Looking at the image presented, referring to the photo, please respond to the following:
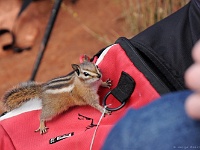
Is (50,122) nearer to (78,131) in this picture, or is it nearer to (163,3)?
(78,131)

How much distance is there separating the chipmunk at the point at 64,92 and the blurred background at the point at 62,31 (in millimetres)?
1508

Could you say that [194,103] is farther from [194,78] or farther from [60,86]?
[60,86]

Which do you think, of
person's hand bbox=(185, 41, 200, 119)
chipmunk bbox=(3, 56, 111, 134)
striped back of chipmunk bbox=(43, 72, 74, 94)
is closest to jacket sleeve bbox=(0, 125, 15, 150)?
chipmunk bbox=(3, 56, 111, 134)

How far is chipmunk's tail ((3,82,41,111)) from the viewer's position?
141 centimetres

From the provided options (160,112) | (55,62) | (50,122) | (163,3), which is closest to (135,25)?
(163,3)

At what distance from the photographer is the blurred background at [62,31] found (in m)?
3.15

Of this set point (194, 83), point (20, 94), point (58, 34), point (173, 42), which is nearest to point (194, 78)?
point (194, 83)

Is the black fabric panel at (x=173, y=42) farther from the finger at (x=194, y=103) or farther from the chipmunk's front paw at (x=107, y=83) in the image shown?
the finger at (x=194, y=103)

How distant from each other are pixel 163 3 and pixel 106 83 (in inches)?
55.9

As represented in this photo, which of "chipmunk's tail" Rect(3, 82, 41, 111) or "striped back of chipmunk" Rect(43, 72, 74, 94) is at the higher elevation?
"chipmunk's tail" Rect(3, 82, 41, 111)

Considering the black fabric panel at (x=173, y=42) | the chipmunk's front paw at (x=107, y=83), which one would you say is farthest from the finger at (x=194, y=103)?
the chipmunk's front paw at (x=107, y=83)

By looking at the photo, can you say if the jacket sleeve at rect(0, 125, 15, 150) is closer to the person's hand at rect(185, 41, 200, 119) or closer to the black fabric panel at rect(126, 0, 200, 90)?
the black fabric panel at rect(126, 0, 200, 90)

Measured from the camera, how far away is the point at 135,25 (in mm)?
2930

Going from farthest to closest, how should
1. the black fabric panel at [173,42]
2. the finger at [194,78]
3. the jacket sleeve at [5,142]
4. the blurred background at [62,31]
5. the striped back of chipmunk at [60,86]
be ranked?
the blurred background at [62,31], the striped back of chipmunk at [60,86], the jacket sleeve at [5,142], the black fabric panel at [173,42], the finger at [194,78]
